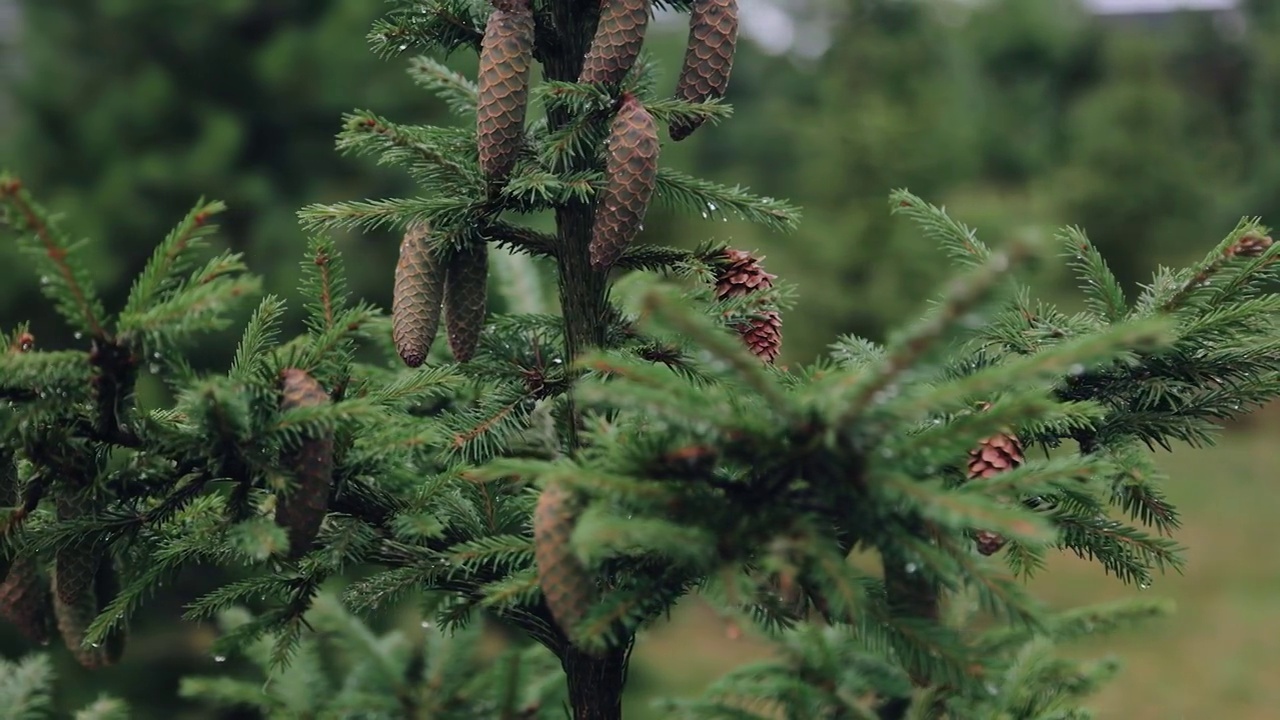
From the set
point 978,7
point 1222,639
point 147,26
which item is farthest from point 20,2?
point 978,7

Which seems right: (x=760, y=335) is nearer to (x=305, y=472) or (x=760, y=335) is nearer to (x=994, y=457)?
(x=994, y=457)

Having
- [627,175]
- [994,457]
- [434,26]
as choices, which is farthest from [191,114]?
[994,457]

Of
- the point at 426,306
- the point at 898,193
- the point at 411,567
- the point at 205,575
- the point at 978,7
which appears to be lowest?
the point at 411,567

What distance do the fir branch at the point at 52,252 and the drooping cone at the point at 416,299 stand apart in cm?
57

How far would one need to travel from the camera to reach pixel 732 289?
2131mm

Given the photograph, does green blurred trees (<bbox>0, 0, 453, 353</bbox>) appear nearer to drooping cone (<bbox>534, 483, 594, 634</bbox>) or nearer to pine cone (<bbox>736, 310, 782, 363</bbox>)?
pine cone (<bbox>736, 310, 782, 363</bbox>)

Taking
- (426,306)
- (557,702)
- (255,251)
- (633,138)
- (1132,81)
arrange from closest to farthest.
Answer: (633,138) → (426,306) → (557,702) → (255,251) → (1132,81)

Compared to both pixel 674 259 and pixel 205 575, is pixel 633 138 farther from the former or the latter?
pixel 205 575

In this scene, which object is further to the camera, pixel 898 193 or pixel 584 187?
pixel 898 193

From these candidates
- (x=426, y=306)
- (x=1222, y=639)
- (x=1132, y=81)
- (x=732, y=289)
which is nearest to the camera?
(x=426, y=306)

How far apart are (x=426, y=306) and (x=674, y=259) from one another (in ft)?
1.48

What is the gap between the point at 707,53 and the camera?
1943 mm

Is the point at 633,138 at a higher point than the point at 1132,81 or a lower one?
lower

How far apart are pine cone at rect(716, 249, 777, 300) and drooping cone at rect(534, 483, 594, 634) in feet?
2.37
